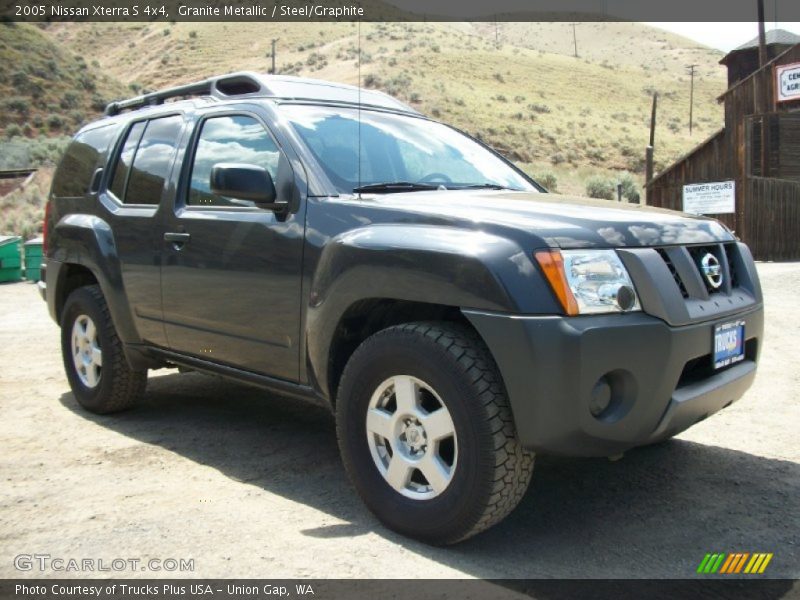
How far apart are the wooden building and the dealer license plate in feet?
60.7

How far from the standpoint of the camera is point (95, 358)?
5.20m

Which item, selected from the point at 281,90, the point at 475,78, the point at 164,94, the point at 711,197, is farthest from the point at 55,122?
the point at 281,90

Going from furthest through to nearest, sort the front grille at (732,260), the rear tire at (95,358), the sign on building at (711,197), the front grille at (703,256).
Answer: the sign on building at (711,197) < the rear tire at (95,358) < the front grille at (732,260) < the front grille at (703,256)

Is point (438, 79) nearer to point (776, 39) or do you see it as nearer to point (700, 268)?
point (776, 39)

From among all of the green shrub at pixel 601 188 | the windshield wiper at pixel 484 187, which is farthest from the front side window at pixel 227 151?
the green shrub at pixel 601 188

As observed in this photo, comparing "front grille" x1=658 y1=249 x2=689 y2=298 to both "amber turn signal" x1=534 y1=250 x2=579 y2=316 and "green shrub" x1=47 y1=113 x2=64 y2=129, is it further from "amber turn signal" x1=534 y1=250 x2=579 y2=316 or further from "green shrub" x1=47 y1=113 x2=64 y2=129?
"green shrub" x1=47 y1=113 x2=64 y2=129

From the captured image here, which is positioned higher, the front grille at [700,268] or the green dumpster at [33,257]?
the green dumpster at [33,257]

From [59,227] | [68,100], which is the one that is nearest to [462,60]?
[68,100]

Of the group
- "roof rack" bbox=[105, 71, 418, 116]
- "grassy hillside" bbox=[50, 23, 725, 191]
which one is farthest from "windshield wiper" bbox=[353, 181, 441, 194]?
"grassy hillside" bbox=[50, 23, 725, 191]

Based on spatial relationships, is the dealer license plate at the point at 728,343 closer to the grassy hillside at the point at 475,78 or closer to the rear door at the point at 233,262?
the rear door at the point at 233,262

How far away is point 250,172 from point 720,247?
2184mm

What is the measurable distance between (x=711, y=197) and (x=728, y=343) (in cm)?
1985

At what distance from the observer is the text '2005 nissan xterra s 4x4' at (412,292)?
9.44 ft

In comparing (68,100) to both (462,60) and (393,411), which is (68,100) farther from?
(393,411)
